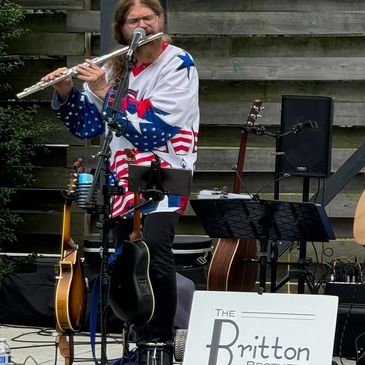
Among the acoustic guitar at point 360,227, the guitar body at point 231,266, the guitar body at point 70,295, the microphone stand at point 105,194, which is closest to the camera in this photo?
the microphone stand at point 105,194

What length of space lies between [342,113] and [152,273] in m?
3.39

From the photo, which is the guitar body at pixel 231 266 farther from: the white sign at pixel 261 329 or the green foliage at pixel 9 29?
the green foliage at pixel 9 29

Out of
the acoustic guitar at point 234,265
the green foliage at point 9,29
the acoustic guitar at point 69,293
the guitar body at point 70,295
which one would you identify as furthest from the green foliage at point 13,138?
the guitar body at point 70,295

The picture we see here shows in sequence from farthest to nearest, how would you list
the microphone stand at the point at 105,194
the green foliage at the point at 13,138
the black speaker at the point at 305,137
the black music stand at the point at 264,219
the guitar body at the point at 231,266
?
1. the green foliage at the point at 13,138
2. the black speaker at the point at 305,137
3. the guitar body at the point at 231,266
4. the black music stand at the point at 264,219
5. the microphone stand at the point at 105,194

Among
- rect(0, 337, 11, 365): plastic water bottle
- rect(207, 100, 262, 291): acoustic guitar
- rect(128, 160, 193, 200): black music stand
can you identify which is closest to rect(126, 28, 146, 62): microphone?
rect(128, 160, 193, 200): black music stand

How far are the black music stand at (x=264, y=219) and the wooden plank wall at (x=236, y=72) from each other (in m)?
2.43

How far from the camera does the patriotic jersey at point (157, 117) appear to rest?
463 centimetres

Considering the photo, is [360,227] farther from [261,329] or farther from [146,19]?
[146,19]

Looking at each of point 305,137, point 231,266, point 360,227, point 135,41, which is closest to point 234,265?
point 231,266

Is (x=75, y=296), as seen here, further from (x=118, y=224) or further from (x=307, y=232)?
(x=307, y=232)

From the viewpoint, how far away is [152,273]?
15.3 ft

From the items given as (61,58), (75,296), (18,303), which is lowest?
(18,303)

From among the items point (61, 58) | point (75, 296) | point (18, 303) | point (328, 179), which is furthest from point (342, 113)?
point (75, 296)

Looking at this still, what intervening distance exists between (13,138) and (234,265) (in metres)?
2.03
